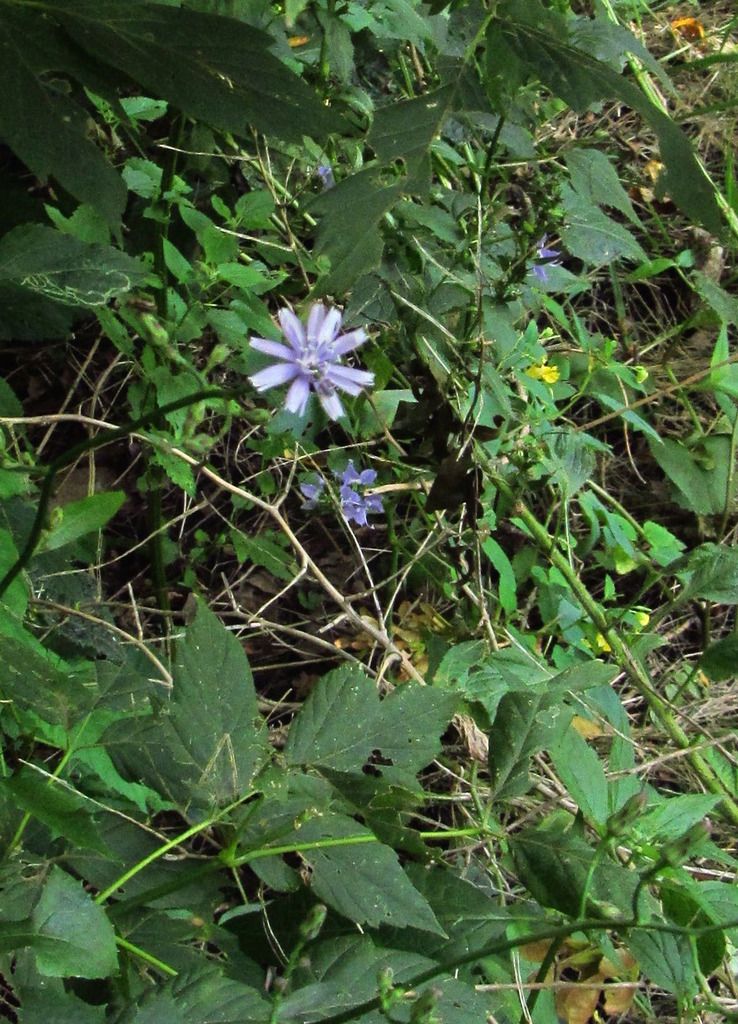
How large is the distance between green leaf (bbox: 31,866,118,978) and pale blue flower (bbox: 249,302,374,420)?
1.54ft

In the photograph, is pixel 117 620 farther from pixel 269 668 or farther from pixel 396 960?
pixel 396 960

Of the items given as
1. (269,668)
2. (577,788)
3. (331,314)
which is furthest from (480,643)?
(331,314)

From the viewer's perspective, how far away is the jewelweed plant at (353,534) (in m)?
0.94

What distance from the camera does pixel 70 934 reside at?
0.79 m

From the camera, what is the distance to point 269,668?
1804mm

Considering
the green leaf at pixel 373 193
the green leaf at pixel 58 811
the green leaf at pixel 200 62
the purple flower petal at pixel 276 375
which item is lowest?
the green leaf at pixel 58 811

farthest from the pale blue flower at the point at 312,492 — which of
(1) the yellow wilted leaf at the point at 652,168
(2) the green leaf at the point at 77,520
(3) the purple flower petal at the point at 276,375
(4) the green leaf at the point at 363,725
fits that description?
(1) the yellow wilted leaf at the point at 652,168

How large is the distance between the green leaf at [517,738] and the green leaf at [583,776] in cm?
3

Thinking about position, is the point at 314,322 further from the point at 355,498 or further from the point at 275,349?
the point at 355,498

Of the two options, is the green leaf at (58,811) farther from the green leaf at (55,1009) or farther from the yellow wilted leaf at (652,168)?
the yellow wilted leaf at (652,168)

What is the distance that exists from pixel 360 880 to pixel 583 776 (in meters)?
0.36

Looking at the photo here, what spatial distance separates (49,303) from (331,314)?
0.98 meters

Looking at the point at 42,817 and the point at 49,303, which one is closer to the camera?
the point at 42,817

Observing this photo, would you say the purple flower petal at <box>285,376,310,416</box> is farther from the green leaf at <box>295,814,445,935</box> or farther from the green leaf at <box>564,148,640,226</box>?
the green leaf at <box>564,148,640,226</box>
